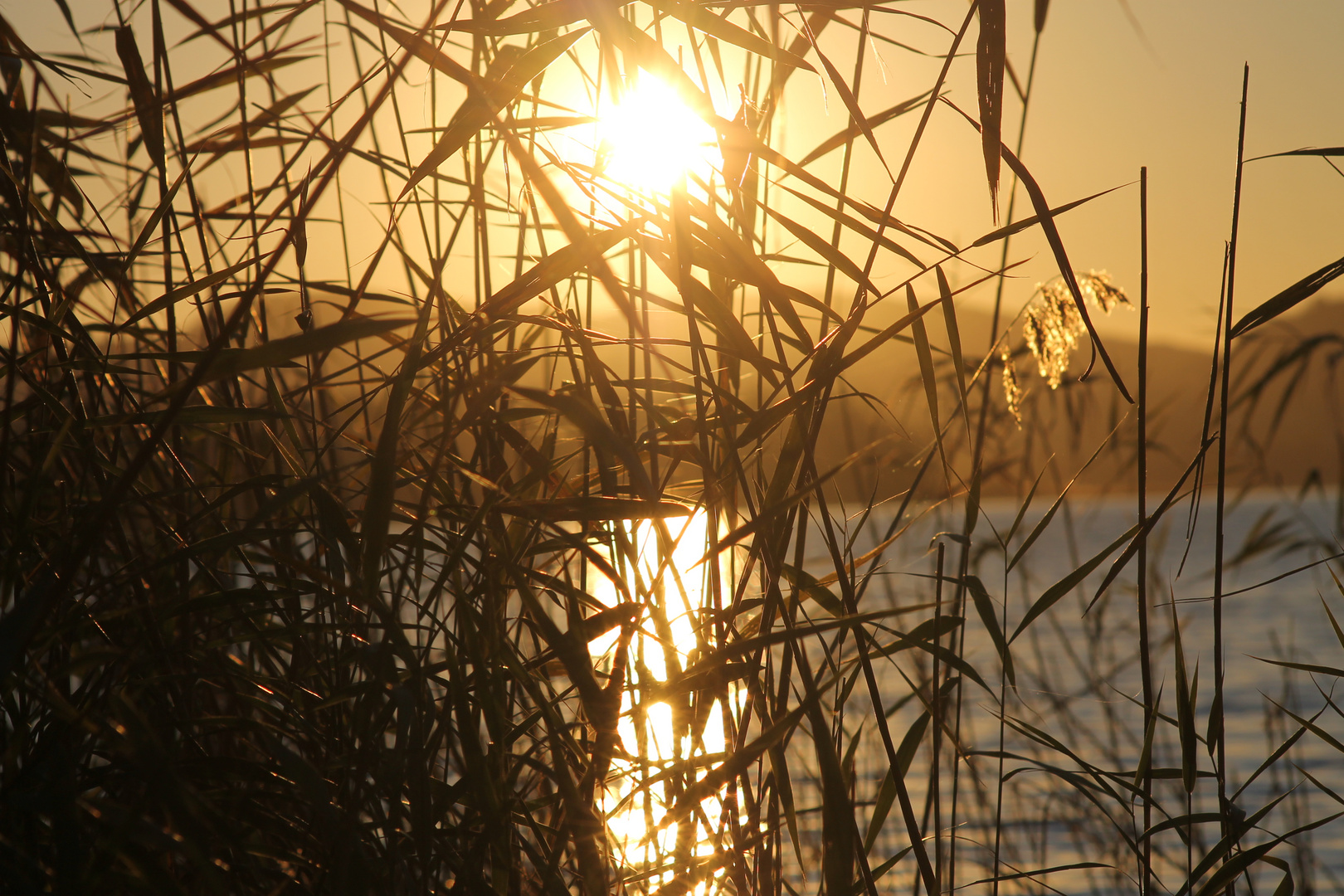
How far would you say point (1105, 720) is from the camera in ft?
13.8

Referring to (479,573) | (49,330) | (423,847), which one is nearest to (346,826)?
(423,847)

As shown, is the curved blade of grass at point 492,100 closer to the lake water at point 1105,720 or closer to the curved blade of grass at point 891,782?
the lake water at point 1105,720

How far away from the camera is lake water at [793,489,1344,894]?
66.9 inches

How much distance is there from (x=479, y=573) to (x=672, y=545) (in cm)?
21

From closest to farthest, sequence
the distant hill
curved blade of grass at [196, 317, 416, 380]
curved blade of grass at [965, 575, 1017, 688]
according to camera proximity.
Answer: curved blade of grass at [196, 317, 416, 380], curved blade of grass at [965, 575, 1017, 688], the distant hill

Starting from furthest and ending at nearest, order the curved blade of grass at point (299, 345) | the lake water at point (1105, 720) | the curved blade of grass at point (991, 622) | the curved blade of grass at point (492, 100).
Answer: the lake water at point (1105, 720) < the curved blade of grass at point (991, 622) < the curved blade of grass at point (492, 100) < the curved blade of grass at point (299, 345)

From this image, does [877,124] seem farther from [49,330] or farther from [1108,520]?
[1108,520]

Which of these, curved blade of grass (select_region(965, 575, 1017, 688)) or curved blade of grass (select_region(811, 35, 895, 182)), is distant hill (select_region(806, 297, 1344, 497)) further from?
curved blade of grass (select_region(811, 35, 895, 182))

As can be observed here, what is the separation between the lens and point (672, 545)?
1.93ft

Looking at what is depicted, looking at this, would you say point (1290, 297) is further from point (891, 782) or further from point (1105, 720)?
point (1105, 720)

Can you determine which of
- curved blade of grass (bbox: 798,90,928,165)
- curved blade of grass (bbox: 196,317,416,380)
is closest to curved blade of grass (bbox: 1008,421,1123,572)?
curved blade of grass (bbox: 798,90,928,165)

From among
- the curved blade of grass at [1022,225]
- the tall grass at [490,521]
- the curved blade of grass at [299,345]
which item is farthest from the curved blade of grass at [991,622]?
the curved blade of grass at [299,345]

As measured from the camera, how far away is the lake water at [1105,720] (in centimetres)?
170

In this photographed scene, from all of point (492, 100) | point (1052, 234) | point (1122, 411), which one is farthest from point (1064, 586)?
point (1122, 411)
